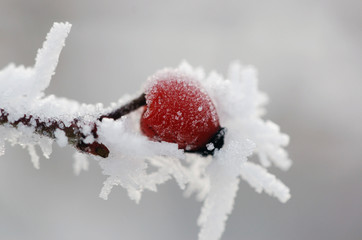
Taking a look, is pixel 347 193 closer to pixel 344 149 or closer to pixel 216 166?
pixel 344 149

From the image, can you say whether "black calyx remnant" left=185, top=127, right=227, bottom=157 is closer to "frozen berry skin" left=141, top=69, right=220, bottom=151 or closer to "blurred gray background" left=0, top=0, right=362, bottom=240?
"frozen berry skin" left=141, top=69, right=220, bottom=151

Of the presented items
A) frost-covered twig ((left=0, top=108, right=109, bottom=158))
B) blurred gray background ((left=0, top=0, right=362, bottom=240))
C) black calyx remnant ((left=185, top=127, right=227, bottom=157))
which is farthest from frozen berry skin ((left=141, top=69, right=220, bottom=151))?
blurred gray background ((left=0, top=0, right=362, bottom=240))

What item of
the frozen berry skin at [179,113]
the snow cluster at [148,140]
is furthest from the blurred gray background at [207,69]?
the frozen berry skin at [179,113]

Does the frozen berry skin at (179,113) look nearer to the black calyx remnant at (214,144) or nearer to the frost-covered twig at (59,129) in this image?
the black calyx remnant at (214,144)

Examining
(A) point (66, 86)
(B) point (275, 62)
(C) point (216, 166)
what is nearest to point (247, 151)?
(C) point (216, 166)

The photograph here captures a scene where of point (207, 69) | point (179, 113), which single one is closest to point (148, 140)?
point (179, 113)

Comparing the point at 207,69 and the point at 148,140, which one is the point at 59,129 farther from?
the point at 207,69
